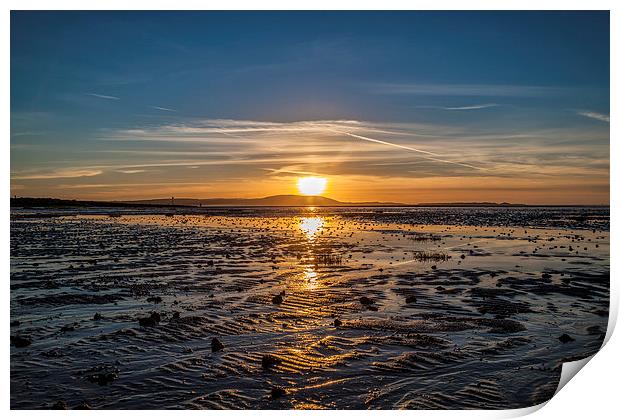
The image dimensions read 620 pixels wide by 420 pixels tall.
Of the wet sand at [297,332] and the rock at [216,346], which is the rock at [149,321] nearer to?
the wet sand at [297,332]

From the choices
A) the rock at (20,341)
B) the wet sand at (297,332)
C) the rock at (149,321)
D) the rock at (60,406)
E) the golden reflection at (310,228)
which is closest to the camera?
the rock at (60,406)

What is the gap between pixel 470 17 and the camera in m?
12.1

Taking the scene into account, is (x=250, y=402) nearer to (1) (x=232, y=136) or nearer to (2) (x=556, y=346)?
(2) (x=556, y=346)

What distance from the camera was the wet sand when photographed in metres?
8.48

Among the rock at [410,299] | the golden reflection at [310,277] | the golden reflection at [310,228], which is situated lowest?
the rock at [410,299]

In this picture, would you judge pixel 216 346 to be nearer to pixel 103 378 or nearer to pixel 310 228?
pixel 103 378

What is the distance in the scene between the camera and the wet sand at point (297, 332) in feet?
27.8

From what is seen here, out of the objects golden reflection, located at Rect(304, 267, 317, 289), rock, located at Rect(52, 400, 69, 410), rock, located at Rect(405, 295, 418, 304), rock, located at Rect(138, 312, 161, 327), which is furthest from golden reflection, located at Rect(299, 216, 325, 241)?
rock, located at Rect(52, 400, 69, 410)

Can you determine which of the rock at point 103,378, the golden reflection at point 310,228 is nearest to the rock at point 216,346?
the rock at point 103,378

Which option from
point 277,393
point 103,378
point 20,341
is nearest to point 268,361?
point 277,393

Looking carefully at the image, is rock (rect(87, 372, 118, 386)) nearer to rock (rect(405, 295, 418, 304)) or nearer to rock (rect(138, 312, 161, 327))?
rock (rect(138, 312, 161, 327))

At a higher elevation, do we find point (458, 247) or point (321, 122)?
point (321, 122)
